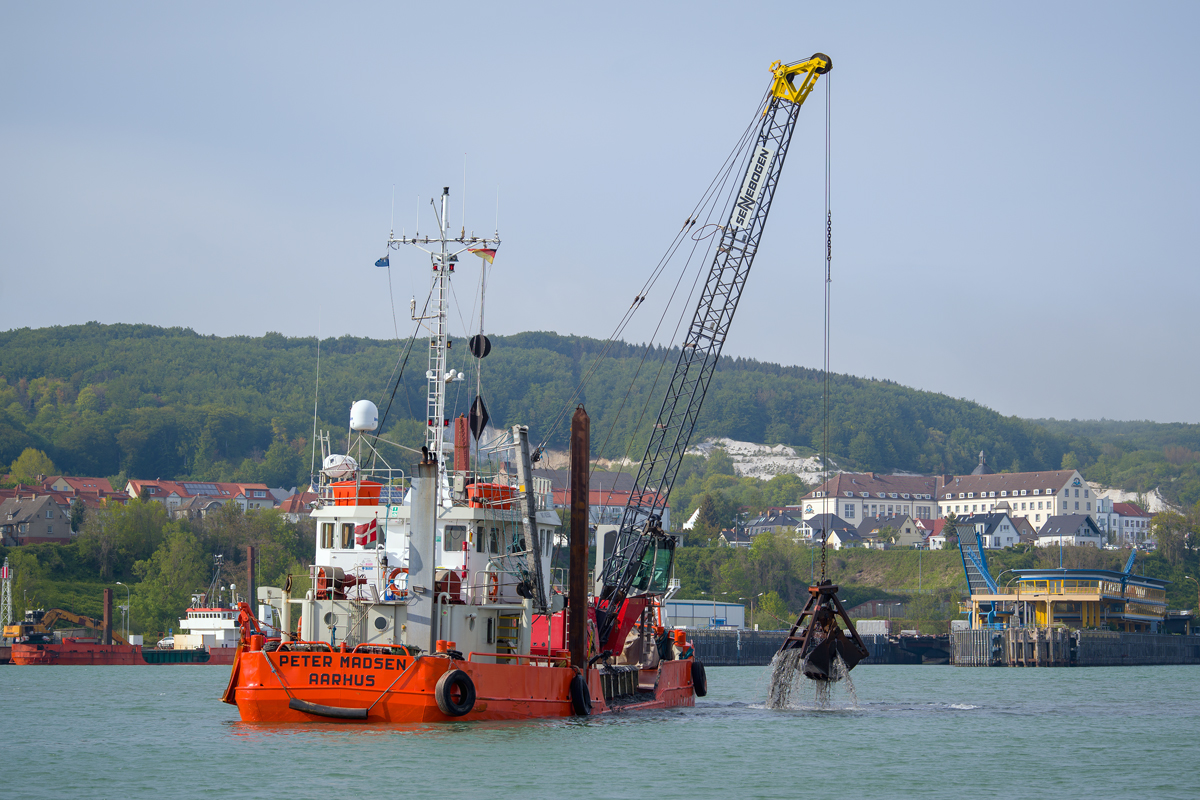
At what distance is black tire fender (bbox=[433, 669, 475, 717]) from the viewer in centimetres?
3259

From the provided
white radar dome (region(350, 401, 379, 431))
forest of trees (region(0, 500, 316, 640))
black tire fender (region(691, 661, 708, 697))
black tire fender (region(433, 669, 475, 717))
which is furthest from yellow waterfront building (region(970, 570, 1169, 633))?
black tire fender (region(433, 669, 475, 717))

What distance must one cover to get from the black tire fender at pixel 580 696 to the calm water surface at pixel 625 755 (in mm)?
535

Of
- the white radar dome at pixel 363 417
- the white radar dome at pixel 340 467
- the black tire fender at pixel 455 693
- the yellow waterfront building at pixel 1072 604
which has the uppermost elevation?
the white radar dome at pixel 363 417

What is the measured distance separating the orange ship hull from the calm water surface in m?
0.58

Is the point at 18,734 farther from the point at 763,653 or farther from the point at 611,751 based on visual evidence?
the point at 763,653

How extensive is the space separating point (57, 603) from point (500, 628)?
93.6 meters

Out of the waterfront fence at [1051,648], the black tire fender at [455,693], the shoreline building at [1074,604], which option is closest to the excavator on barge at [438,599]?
the black tire fender at [455,693]

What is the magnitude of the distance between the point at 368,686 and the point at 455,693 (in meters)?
2.12

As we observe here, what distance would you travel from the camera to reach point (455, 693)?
108 feet

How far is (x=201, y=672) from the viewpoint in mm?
92625

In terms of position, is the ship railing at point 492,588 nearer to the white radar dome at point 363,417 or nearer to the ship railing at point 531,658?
the ship railing at point 531,658

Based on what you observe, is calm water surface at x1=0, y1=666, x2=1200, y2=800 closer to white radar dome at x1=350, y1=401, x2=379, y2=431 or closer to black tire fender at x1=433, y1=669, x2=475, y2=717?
black tire fender at x1=433, y1=669, x2=475, y2=717

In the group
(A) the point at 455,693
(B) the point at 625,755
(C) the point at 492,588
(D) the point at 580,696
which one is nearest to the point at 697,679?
(D) the point at 580,696

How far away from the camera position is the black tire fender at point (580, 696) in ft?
123
